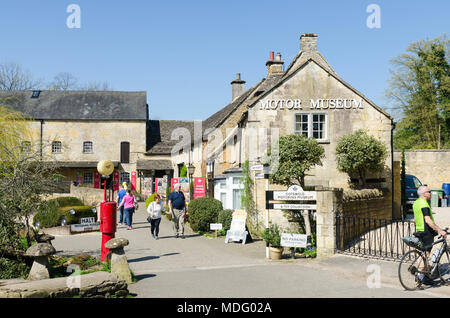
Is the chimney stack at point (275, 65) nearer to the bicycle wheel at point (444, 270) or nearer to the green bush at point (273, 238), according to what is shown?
the green bush at point (273, 238)

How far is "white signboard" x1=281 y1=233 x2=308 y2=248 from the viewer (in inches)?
451

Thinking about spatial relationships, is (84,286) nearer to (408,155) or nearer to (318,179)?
(318,179)

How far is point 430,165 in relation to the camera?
30.7m

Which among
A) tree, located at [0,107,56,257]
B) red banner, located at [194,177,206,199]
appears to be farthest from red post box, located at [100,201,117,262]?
red banner, located at [194,177,206,199]

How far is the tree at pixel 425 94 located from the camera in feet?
124

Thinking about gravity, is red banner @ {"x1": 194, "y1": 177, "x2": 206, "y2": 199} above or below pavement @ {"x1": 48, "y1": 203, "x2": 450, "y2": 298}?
above

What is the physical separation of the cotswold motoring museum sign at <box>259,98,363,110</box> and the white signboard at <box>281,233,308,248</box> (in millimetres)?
7594

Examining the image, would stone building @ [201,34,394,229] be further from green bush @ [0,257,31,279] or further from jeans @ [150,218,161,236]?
green bush @ [0,257,31,279]

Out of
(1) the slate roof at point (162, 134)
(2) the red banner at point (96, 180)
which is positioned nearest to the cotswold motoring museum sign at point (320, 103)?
(1) the slate roof at point (162, 134)

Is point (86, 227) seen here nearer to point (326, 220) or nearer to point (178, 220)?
point (178, 220)

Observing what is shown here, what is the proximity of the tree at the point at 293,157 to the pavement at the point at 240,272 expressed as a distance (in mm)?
2493

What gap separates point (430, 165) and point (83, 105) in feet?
103
